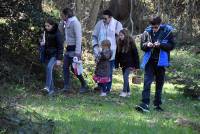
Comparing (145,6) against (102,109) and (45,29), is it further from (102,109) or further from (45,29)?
(102,109)

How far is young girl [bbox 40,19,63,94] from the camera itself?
13016 mm

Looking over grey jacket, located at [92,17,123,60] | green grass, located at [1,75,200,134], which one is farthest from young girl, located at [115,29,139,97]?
green grass, located at [1,75,200,134]

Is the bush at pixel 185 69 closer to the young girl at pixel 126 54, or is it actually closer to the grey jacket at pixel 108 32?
the young girl at pixel 126 54

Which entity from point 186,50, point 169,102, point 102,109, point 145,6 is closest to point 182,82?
point 169,102

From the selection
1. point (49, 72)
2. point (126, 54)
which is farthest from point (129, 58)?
point (49, 72)

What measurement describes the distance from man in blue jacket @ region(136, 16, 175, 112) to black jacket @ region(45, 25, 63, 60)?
265 centimetres

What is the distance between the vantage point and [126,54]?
1354cm

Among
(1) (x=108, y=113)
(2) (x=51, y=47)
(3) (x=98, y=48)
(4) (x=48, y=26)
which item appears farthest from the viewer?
(3) (x=98, y=48)

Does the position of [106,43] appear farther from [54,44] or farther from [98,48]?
[54,44]

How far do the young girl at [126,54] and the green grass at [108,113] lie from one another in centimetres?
65

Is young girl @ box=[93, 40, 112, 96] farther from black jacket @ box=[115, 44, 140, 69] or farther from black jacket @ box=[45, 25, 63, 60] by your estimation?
black jacket @ box=[45, 25, 63, 60]

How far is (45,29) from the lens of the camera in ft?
43.5

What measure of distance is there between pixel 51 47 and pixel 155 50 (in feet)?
10.2

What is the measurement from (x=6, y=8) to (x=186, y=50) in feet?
46.0
